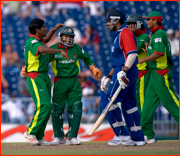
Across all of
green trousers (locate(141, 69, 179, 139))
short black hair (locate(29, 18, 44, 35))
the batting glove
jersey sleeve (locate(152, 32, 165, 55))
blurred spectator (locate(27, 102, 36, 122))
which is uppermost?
short black hair (locate(29, 18, 44, 35))

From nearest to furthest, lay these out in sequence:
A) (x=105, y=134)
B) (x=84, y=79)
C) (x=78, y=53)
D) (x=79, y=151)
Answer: (x=79, y=151) < (x=78, y=53) < (x=105, y=134) < (x=84, y=79)

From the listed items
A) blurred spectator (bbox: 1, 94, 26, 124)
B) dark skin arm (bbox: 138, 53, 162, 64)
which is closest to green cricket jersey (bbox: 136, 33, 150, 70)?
dark skin arm (bbox: 138, 53, 162, 64)

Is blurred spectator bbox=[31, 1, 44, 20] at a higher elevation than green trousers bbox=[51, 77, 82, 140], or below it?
higher

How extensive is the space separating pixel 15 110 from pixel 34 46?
5.19m

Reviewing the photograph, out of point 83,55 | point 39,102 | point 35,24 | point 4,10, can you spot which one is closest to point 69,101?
point 39,102

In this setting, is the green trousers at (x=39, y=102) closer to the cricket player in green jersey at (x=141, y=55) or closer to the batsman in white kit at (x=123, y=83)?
the batsman in white kit at (x=123, y=83)

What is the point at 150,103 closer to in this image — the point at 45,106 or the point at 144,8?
the point at 45,106

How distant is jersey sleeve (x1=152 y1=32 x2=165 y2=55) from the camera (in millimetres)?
6996

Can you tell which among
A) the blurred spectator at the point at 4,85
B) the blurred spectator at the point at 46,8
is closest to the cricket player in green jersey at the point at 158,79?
the blurred spectator at the point at 4,85

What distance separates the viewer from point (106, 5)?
1683cm

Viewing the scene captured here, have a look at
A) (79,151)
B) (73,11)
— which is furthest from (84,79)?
(79,151)

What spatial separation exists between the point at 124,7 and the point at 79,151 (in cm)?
1164

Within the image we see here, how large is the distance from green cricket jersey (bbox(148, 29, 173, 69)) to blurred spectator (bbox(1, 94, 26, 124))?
207 inches

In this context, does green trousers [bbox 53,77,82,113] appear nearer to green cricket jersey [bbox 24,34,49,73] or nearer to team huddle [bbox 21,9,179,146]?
team huddle [bbox 21,9,179,146]
